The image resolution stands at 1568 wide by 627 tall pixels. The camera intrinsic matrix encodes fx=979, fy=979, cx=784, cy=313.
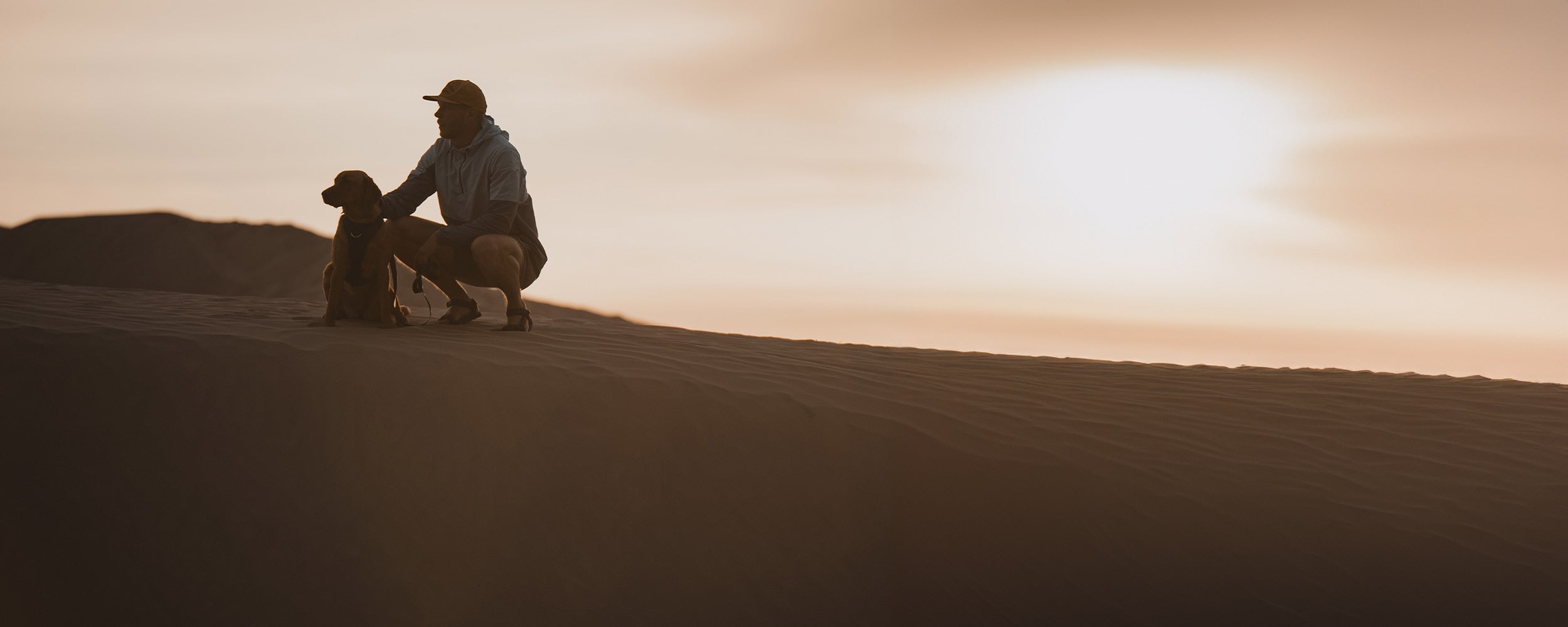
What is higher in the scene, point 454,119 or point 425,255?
point 454,119

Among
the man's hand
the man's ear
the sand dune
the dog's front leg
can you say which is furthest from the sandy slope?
the sand dune

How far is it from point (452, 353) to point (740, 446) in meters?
1.78

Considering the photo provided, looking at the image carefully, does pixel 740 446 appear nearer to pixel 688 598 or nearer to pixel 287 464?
pixel 688 598

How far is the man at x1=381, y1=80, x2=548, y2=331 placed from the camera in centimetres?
611

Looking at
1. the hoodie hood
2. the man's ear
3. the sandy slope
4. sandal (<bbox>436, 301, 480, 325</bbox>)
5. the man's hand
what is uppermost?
the hoodie hood

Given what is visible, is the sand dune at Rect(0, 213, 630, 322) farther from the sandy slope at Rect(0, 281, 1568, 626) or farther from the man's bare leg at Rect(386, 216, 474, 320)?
the sandy slope at Rect(0, 281, 1568, 626)

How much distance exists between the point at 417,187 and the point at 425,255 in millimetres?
588

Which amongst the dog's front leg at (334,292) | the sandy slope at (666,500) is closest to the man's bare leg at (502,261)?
the sandy slope at (666,500)

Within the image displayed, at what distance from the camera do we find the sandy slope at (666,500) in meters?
3.85

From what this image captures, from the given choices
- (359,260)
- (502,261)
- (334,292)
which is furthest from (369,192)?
(502,261)

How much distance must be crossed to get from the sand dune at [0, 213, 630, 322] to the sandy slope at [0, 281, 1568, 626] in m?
17.3

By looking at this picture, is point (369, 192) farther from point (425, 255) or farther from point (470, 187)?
point (470, 187)

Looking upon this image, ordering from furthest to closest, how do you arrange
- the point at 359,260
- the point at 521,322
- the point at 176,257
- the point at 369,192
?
the point at 176,257
the point at 521,322
the point at 359,260
the point at 369,192

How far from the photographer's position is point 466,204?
20.6ft
